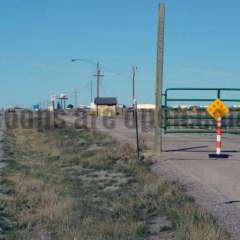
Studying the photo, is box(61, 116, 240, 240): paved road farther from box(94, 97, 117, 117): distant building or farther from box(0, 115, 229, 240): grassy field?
box(94, 97, 117, 117): distant building

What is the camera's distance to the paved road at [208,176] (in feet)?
35.1

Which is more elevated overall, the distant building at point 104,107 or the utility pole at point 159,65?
the utility pole at point 159,65

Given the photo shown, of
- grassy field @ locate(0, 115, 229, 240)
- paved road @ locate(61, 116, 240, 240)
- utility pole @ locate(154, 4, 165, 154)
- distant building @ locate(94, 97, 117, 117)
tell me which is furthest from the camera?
distant building @ locate(94, 97, 117, 117)

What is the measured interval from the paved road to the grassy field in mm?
309

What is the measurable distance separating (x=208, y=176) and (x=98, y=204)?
10.7ft

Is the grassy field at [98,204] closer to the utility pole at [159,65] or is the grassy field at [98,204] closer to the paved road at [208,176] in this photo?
the paved road at [208,176]

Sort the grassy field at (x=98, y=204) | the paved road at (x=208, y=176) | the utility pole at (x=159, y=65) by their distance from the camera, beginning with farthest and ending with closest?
the utility pole at (x=159, y=65), the paved road at (x=208, y=176), the grassy field at (x=98, y=204)

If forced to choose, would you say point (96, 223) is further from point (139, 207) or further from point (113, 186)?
point (113, 186)

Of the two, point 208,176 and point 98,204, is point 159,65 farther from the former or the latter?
point 98,204

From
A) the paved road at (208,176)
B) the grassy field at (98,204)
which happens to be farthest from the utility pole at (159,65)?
the grassy field at (98,204)

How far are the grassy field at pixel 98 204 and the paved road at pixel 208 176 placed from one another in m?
0.31

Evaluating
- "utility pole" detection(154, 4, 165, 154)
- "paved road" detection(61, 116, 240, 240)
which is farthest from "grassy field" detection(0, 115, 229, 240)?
"utility pole" detection(154, 4, 165, 154)

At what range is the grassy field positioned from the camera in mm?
9797

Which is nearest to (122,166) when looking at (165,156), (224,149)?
(165,156)
